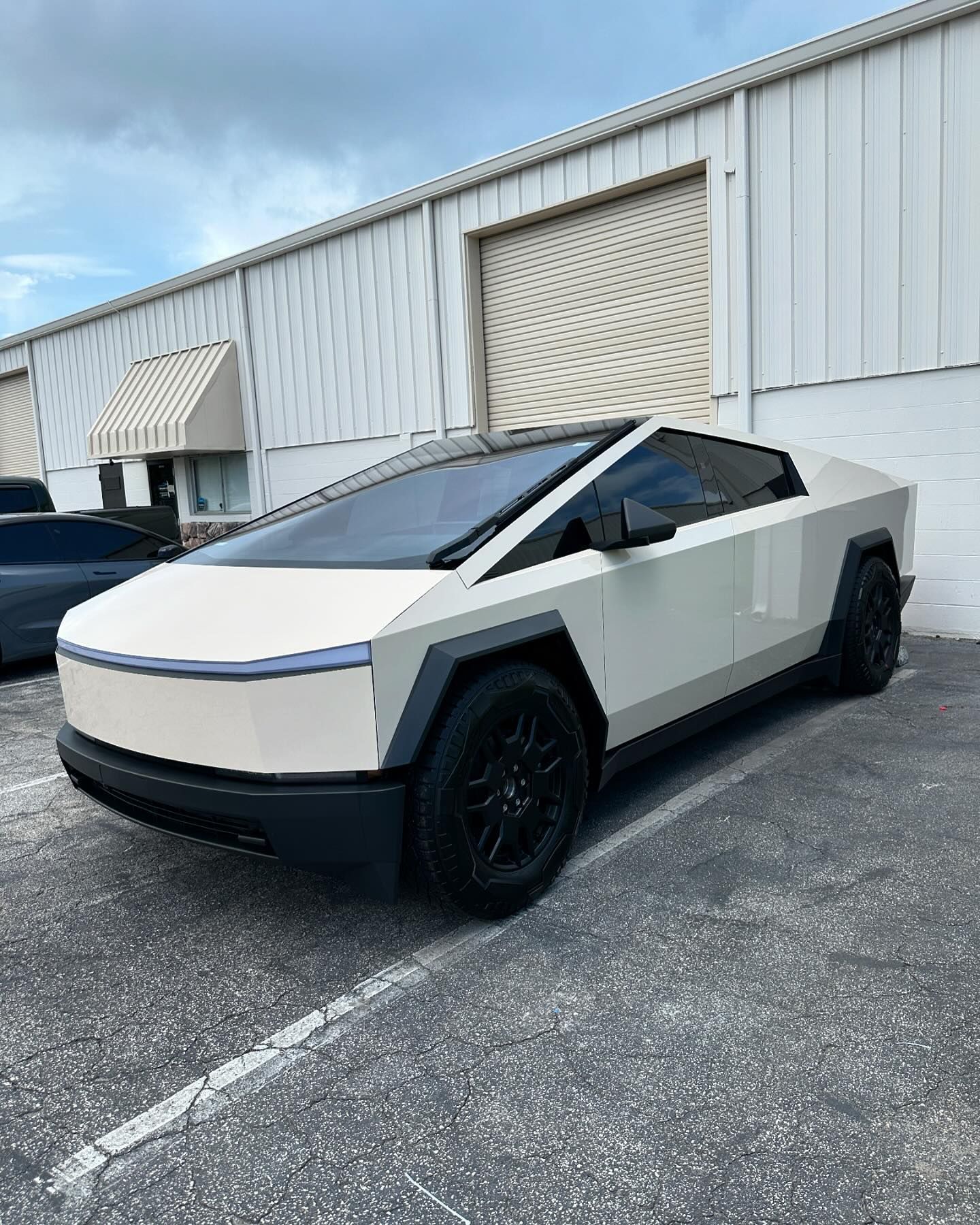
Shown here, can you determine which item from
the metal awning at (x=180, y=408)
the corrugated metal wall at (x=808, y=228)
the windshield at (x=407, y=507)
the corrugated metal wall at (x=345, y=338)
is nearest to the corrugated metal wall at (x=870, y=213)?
the corrugated metal wall at (x=808, y=228)

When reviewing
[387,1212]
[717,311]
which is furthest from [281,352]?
[387,1212]

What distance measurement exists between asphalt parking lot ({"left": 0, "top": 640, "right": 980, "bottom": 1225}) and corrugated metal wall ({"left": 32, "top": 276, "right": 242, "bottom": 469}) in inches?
478

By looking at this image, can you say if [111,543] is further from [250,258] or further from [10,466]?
[10,466]

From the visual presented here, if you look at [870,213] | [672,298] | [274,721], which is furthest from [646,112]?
[274,721]

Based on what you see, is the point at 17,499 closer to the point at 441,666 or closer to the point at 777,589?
the point at 777,589

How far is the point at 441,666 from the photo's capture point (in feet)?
8.92

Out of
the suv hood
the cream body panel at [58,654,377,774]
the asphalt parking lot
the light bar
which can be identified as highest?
the suv hood

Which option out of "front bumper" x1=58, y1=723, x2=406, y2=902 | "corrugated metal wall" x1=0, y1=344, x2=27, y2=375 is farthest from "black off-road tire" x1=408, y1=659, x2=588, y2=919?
"corrugated metal wall" x1=0, y1=344, x2=27, y2=375

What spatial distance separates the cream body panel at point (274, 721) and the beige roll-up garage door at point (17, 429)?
1880 cm

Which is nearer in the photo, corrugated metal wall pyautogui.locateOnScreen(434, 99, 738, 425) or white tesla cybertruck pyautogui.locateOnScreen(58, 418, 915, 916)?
white tesla cybertruck pyautogui.locateOnScreen(58, 418, 915, 916)

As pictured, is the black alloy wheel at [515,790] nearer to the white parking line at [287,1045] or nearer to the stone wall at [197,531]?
the white parking line at [287,1045]

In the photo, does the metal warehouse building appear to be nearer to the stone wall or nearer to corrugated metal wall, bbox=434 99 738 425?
corrugated metal wall, bbox=434 99 738 425

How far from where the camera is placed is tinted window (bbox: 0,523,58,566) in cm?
760

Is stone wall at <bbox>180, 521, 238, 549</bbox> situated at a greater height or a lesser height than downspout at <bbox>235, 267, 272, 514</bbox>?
lesser
